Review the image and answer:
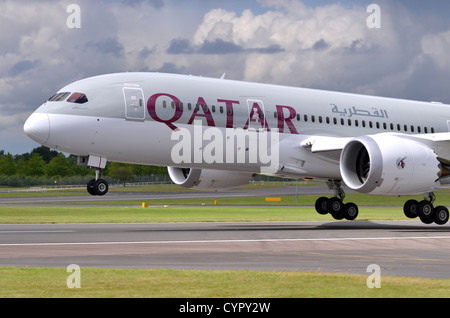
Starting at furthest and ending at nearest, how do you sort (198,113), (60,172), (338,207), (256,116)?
(60,172)
(338,207)
(256,116)
(198,113)

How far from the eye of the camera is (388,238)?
25109 mm

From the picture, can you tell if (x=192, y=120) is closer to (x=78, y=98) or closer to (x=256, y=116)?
(x=256, y=116)

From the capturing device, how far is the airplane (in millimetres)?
26625

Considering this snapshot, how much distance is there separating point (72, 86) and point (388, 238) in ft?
41.5

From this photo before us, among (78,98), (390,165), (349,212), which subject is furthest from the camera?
(349,212)

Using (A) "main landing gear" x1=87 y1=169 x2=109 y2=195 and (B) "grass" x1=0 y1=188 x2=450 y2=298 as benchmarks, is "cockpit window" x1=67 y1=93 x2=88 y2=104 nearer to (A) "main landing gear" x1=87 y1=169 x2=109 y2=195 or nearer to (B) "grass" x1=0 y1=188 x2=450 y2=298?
(A) "main landing gear" x1=87 y1=169 x2=109 y2=195

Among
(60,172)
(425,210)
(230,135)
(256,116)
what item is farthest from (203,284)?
Answer: (60,172)

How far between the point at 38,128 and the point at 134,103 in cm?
367

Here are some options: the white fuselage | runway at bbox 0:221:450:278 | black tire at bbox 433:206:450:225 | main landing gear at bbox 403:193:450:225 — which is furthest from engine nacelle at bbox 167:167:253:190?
black tire at bbox 433:206:450:225

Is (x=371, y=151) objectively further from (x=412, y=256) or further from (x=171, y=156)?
(x=412, y=256)

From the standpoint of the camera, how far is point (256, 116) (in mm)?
29891

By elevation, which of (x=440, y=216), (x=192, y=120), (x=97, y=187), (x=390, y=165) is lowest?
(x=440, y=216)
